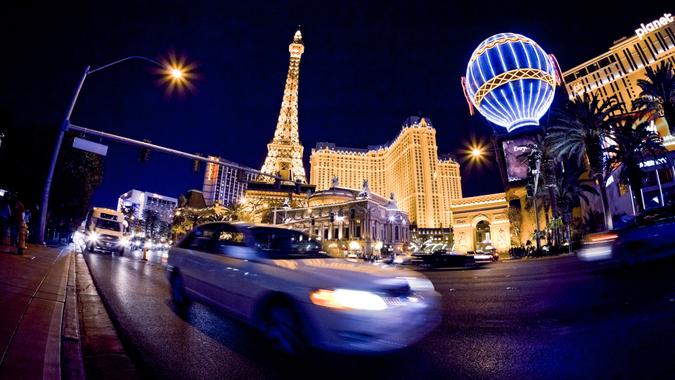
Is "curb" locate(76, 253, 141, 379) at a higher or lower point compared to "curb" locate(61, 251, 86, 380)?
lower

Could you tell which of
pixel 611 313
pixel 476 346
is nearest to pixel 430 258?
pixel 611 313

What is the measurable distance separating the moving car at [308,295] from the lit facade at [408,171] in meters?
110

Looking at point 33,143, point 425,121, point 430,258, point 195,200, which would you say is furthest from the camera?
point 425,121

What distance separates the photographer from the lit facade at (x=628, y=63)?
70.5 metres

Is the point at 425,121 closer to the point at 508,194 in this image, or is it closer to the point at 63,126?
the point at 508,194

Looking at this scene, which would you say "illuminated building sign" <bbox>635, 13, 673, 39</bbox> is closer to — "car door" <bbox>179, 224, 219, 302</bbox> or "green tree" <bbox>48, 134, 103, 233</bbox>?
"car door" <bbox>179, 224, 219, 302</bbox>

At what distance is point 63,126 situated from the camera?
1716 cm

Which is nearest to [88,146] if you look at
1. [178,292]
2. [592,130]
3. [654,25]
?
[178,292]

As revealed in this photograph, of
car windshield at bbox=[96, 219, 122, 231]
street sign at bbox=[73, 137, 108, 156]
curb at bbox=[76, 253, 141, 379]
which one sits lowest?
curb at bbox=[76, 253, 141, 379]

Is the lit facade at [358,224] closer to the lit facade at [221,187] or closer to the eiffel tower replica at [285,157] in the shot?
the eiffel tower replica at [285,157]

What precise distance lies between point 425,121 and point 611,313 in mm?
131000

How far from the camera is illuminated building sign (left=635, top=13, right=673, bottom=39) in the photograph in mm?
69994

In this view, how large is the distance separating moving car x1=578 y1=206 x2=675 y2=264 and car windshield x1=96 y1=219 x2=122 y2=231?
91.0ft

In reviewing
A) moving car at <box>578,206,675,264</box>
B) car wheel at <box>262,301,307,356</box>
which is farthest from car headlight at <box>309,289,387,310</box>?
moving car at <box>578,206,675,264</box>
